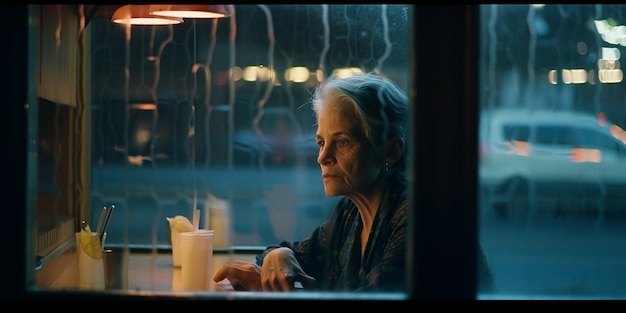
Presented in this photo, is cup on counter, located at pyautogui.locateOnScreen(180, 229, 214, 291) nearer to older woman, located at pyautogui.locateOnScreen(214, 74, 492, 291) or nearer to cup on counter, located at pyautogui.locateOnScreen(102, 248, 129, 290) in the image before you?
older woman, located at pyautogui.locateOnScreen(214, 74, 492, 291)

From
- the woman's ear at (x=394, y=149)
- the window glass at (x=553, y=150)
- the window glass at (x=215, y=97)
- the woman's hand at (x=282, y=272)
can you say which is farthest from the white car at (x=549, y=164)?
the woman's hand at (x=282, y=272)

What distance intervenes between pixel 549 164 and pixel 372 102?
0.65m

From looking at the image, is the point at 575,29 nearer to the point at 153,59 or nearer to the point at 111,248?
the point at 153,59

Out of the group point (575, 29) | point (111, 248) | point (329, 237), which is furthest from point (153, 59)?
point (575, 29)

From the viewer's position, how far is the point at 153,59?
3.03 m

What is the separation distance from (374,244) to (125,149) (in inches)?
30.3

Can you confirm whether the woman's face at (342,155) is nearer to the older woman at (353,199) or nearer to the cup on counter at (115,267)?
the older woman at (353,199)

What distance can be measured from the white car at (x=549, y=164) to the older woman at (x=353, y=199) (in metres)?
0.34

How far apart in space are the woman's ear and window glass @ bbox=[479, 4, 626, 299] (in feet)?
1.48

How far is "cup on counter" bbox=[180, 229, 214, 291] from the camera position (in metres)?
3.16

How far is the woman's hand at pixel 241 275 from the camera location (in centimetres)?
319

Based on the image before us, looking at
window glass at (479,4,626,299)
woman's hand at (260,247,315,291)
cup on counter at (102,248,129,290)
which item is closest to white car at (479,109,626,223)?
window glass at (479,4,626,299)

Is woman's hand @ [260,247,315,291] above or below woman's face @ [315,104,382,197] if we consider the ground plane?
below

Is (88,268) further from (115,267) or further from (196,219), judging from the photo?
(196,219)
